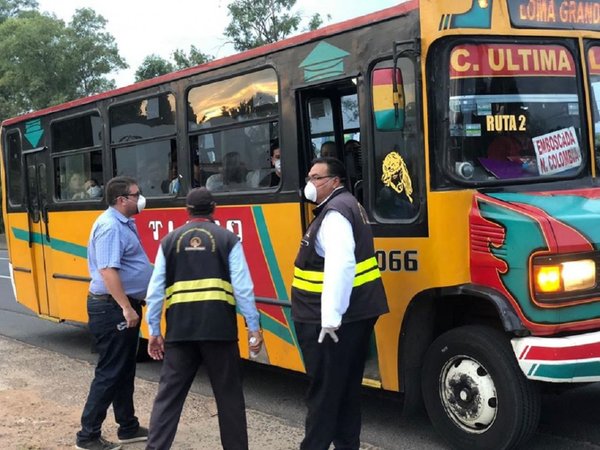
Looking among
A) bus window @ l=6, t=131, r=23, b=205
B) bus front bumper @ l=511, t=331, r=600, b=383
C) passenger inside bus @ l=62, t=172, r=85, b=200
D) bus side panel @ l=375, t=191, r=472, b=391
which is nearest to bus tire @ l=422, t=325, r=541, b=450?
bus front bumper @ l=511, t=331, r=600, b=383

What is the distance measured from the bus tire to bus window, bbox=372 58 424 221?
88 cm

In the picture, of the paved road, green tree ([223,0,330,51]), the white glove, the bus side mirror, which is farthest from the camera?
green tree ([223,0,330,51])

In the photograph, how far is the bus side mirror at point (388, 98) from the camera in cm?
456

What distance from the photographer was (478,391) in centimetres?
438

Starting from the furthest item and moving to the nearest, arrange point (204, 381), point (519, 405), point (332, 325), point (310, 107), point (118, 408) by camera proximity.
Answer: point (204, 381) < point (310, 107) < point (118, 408) < point (519, 405) < point (332, 325)

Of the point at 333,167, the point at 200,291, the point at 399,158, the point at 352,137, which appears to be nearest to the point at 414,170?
the point at 399,158

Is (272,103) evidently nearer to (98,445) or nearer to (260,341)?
(260,341)

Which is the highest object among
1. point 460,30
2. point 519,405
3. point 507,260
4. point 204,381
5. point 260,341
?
point 460,30

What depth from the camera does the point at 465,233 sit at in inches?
170

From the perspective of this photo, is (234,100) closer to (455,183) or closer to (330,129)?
(330,129)

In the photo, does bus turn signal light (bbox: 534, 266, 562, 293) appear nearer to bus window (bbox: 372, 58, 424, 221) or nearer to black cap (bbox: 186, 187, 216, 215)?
bus window (bbox: 372, 58, 424, 221)

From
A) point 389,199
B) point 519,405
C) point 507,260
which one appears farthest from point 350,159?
point 519,405

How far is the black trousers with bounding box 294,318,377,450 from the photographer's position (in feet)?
13.4

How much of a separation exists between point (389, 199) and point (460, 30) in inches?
45.8
